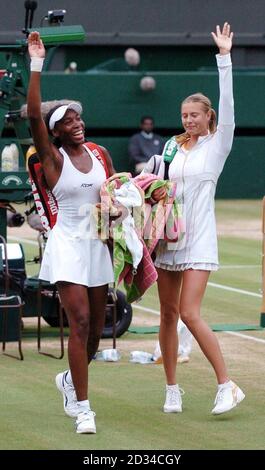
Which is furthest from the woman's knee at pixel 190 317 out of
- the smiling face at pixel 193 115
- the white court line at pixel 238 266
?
the white court line at pixel 238 266

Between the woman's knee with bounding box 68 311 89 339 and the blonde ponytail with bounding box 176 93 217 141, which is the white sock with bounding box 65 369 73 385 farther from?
the blonde ponytail with bounding box 176 93 217 141

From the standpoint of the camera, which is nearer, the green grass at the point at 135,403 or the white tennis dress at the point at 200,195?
the green grass at the point at 135,403

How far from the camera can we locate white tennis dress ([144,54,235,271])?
8.48 metres

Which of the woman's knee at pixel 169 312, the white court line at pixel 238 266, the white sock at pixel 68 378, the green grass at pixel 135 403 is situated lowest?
the white court line at pixel 238 266

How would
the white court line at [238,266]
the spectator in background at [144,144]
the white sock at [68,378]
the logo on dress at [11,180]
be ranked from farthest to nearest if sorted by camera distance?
the spectator in background at [144,144], the white court line at [238,266], the logo on dress at [11,180], the white sock at [68,378]

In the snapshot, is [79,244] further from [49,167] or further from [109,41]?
[109,41]

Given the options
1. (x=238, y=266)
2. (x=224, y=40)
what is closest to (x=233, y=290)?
(x=238, y=266)

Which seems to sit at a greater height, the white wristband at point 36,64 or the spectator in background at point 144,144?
the white wristband at point 36,64

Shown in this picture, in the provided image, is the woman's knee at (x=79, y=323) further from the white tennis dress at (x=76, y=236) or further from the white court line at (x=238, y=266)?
the white court line at (x=238, y=266)

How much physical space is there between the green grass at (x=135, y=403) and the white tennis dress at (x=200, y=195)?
3.19 ft

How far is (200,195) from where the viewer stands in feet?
28.1

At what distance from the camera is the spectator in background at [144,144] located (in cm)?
2764

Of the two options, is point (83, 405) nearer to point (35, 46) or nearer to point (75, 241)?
point (75, 241)

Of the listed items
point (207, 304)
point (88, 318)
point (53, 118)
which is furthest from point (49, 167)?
point (207, 304)
